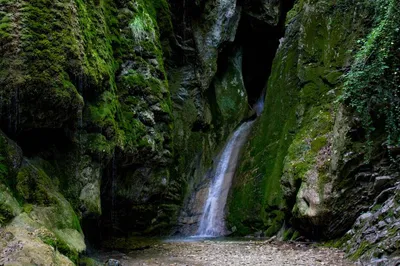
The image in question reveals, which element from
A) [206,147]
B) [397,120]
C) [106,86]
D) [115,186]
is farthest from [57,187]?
[206,147]

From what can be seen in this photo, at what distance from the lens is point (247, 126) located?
19344 mm

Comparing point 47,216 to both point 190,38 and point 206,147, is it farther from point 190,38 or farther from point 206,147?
point 190,38

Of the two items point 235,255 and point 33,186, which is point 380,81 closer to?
point 235,255

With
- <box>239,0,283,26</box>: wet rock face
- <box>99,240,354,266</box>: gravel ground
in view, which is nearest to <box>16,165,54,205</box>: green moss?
<box>99,240,354,266</box>: gravel ground

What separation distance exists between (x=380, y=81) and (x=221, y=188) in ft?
29.7

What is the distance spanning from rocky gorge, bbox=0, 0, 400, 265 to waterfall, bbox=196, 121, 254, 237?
1.05ft

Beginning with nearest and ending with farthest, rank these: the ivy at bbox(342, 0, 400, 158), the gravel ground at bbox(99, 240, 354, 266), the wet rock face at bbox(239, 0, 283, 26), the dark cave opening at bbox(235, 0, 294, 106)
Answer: the gravel ground at bbox(99, 240, 354, 266) → the ivy at bbox(342, 0, 400, 158) → the wet rock face at bbox(239, 0, 283, 26) → the dark cave opening at bbox(235, 0, 294, 106)

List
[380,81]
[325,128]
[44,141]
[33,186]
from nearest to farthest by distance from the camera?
[33,186]
[44,141]
[380,81]
[325,128]

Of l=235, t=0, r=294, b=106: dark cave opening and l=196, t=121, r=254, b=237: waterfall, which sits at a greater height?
l=235, t=0, r=294, b=106: dark cave opening

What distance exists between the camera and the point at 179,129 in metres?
16.5

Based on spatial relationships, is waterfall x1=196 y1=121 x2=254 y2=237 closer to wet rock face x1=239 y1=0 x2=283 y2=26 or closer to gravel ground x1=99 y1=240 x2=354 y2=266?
gravel ground x1=99 y1=240 x2=354 y2=266

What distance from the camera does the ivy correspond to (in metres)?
8.27

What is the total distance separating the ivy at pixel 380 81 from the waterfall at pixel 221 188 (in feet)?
25.3

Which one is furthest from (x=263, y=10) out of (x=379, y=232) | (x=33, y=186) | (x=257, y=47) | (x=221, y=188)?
(x=33, y=186)
